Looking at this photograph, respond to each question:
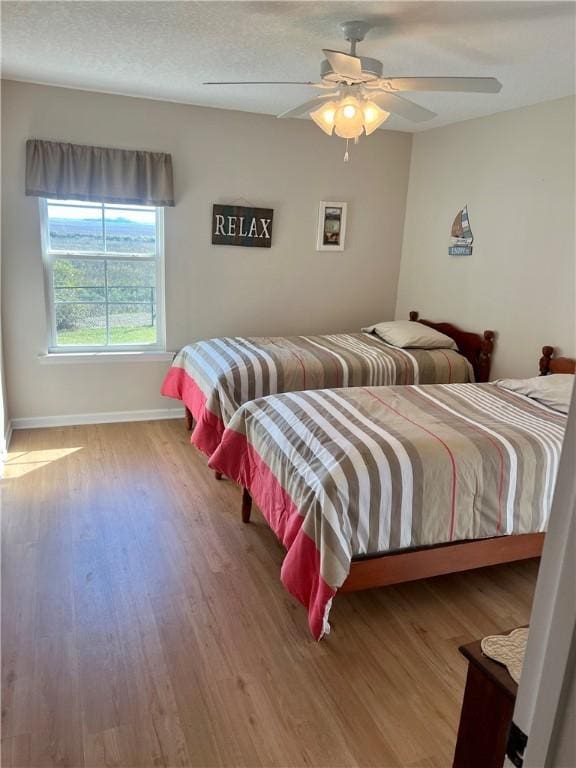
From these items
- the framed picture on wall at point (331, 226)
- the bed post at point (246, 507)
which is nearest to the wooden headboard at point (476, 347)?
the framed picture on wall at point (331, 226)

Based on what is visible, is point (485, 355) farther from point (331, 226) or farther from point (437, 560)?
point (437, 560)

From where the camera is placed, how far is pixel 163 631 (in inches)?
85.7

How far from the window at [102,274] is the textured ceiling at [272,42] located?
0.90 metres

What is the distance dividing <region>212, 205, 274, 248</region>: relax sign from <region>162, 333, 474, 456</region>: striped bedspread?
850 mm

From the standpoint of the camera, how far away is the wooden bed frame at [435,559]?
7.11ft

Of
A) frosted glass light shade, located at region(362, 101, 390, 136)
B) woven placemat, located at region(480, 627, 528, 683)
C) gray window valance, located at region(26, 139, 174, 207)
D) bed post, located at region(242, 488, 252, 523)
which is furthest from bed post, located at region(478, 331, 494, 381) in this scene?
woven placemat, located at region(480, 627, 528, 683)

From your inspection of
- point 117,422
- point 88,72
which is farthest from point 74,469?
point 88,72

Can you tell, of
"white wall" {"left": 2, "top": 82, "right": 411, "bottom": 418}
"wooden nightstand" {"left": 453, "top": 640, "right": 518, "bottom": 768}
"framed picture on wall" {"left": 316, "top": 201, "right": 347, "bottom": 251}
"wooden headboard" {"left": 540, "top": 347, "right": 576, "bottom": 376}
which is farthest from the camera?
"framed picture on wall" {"left": 316, "top": 201, "right": 347, "bottom": 251}

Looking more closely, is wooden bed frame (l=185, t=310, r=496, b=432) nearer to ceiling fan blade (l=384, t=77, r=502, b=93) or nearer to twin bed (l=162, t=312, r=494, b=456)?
twin bed (l=162, t=312, r=494, b=456)

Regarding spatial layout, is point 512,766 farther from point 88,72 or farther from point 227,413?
point 88,72

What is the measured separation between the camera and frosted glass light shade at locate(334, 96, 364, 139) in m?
2.50

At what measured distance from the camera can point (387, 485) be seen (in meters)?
2.15

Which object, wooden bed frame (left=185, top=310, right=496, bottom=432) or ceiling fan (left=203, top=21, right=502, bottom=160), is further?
wooden bed frame (left=185, top=310, right=496, bottom=432)

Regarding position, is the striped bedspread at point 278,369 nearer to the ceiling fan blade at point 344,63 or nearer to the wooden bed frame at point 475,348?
the wooden bed frame at point 475,348
